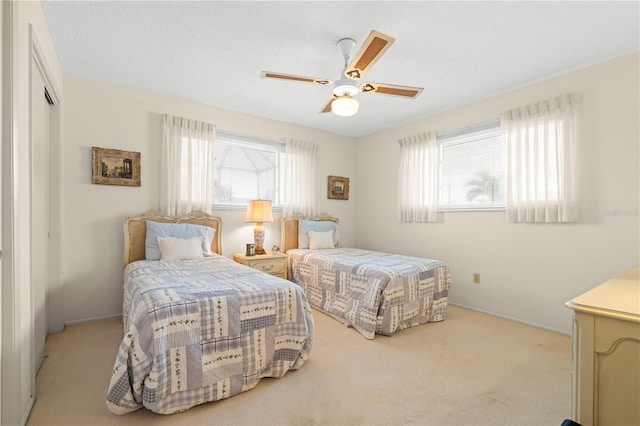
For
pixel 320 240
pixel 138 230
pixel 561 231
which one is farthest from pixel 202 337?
pixel 561 231

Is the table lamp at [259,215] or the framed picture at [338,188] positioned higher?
the framed picture at [338,188]

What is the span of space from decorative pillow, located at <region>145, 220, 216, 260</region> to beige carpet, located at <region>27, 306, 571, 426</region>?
0.81 meters

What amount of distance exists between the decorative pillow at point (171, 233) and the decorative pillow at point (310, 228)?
4.22 feet

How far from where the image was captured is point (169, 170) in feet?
11.4

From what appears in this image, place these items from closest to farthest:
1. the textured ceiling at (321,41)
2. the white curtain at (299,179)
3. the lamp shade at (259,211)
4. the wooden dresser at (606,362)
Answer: the wooden dresser at (606,362), the textured ceiling at (321,41), the lamp shade at (259,211), the white curtain at (299,179)

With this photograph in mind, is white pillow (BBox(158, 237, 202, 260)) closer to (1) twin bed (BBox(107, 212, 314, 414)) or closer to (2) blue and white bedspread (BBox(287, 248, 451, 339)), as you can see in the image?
(1) twin bed (BBox(107, 212, 314, 414))

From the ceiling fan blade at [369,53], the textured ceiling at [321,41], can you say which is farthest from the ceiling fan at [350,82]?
the textured ceiling at [321,41]

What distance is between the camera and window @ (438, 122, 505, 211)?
11.4 feet

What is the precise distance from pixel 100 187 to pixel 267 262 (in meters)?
1.95

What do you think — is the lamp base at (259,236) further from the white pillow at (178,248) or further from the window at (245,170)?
the white pillow at (178,248)

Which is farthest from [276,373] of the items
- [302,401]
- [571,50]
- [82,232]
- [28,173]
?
[571,50]

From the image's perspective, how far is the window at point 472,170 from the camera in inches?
137

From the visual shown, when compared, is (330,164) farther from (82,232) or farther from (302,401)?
(302,401)

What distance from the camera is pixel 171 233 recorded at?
3248mm
